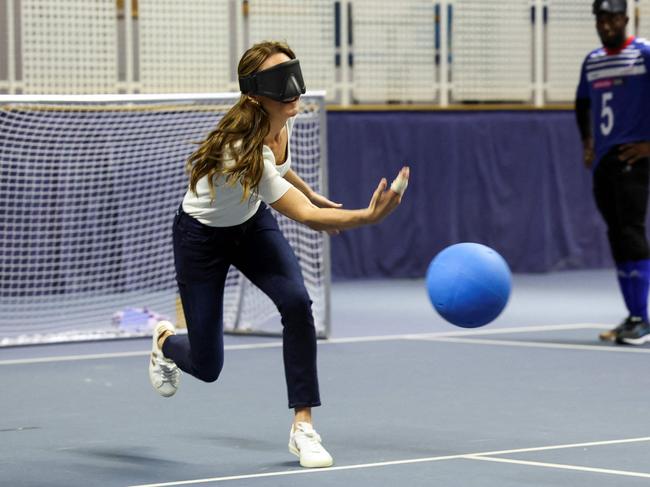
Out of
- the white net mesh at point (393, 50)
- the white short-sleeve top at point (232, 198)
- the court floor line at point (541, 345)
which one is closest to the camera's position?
the white short-sleeve top at point (232, 198)

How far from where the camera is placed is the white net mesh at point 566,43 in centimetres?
1594

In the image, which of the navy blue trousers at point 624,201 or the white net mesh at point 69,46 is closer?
the navy blue trousers at point 624,201

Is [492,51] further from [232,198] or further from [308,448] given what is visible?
[308,448]

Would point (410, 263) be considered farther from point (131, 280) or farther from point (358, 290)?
point (131, 280)

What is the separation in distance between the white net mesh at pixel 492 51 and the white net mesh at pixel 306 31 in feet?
4.77

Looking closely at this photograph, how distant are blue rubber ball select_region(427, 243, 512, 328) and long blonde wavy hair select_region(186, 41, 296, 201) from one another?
43.4 inches

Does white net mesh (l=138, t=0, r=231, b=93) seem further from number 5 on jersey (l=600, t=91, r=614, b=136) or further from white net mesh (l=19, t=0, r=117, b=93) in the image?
number 5 on jersey (l=600, t=91, r=614, b=136)

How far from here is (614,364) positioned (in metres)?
7.91

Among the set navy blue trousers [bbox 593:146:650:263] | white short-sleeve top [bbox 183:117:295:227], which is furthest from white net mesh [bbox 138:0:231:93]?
white short-sleeve top [bbox 183:117:295:227]

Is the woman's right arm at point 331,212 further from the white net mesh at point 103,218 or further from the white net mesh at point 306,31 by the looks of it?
the white net mesh at point 306,31

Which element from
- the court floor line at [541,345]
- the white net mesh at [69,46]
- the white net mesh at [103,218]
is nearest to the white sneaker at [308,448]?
the court floor line at [541,345]

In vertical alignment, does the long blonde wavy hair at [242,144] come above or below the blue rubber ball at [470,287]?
above

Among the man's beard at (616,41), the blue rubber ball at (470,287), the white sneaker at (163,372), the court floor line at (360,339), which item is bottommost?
the court floor line at (360,339)

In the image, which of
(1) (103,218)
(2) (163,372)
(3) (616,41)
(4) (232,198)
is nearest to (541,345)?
(3) (616,41)
